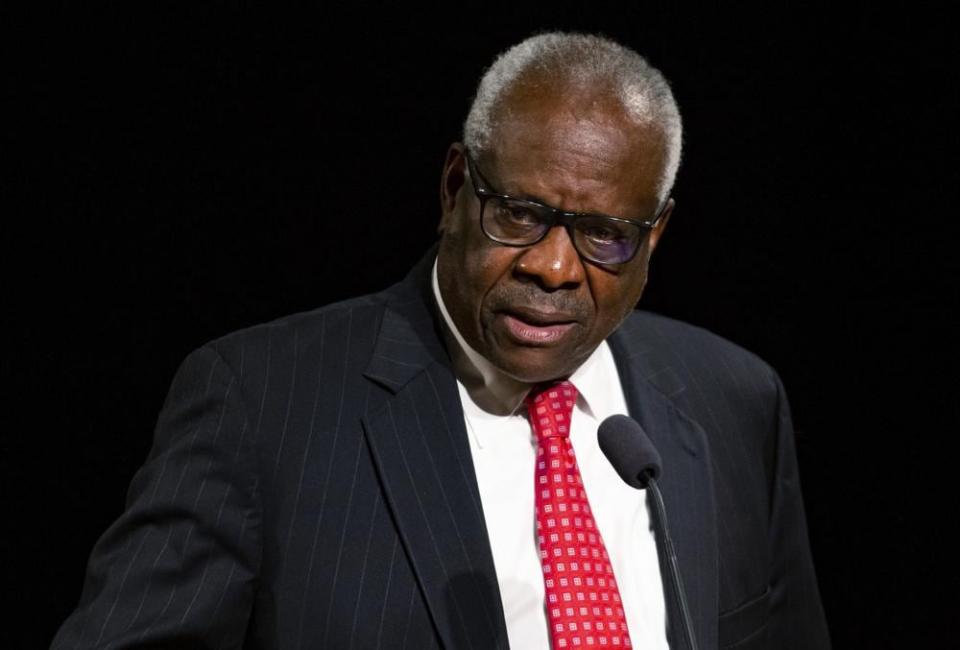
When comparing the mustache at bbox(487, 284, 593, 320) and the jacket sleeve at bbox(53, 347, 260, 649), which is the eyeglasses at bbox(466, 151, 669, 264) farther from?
the jacket sleeve at bbox(53, 347, 260, 649)

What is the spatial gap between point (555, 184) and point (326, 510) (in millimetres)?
602

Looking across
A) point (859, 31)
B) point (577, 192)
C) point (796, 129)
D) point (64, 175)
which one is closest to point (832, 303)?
point (796, 129)

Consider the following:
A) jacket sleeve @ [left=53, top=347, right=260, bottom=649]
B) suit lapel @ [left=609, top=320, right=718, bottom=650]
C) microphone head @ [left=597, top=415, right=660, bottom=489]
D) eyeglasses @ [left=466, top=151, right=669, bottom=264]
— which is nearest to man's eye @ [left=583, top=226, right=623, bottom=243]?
eyeglasses @ [left=466, top=151, right=669, bottom=264]

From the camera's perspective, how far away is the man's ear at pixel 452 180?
7.35 feet

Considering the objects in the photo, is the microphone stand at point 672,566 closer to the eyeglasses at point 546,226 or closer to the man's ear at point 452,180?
the eyeglasses at point 546,226

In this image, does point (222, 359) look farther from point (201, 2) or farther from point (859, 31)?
point (859, 31)

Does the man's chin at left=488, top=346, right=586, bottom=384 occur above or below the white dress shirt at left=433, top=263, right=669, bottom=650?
above

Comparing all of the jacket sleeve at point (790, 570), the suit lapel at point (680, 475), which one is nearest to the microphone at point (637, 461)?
the suit lapel at point (680, 475)

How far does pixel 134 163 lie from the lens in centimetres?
262

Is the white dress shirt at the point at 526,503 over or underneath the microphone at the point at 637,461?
underneath

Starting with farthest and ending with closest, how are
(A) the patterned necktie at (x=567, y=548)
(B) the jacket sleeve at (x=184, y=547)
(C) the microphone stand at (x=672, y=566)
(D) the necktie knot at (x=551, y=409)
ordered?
1. (D) the necktie knot at (x=551, y=409)
2. (A) the patterned necktie at (x=567, y=548)
3. (B) the jacket sleeve at (x=184, y=547)
4. (C) the microphone stand at (x=672, y=566)

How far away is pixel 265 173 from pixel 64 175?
38 cm

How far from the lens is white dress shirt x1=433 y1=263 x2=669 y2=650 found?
83.2 inches

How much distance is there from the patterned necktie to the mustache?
0.63ft
